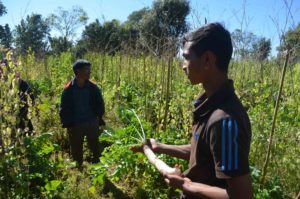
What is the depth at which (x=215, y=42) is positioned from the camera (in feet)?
5.22

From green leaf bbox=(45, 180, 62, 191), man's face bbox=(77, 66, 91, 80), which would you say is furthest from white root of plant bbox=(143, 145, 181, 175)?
man's face bbox=(77, 66, 91, 80)

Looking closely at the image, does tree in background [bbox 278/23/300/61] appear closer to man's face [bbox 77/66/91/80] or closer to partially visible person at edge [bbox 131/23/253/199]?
partially visible person at edge [bbox 131/23/253/199]

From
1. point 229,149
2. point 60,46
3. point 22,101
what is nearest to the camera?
point 229,149

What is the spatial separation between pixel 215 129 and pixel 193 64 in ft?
1.20

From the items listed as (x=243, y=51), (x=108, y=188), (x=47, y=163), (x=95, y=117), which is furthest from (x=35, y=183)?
(x=243, y=51)

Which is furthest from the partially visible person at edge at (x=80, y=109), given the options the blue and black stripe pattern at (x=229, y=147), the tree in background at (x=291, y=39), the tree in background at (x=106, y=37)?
the tree in background at (x=106, y=37)

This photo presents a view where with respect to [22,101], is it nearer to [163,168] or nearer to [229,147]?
[163,168]

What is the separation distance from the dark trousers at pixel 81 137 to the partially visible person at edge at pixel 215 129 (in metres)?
4.03

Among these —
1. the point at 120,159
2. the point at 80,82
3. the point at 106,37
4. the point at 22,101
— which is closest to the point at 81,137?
the point at 80,82

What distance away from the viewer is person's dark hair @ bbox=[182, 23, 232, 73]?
1.59 metres

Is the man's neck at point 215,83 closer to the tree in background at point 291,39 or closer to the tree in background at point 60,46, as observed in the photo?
the tree in background at point 291,39

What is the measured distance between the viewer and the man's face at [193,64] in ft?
5.38

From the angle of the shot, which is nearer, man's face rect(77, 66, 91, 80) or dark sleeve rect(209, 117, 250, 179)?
dark sleeve rect(209, 117, 250, 179)

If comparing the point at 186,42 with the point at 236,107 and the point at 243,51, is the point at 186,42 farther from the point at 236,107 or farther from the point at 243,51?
the point at 243,51
